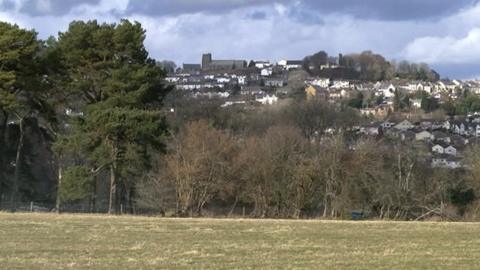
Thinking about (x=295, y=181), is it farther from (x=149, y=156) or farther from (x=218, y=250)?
(x=218, y=250)

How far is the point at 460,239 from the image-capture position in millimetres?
26484

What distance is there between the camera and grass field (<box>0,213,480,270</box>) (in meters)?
16.5

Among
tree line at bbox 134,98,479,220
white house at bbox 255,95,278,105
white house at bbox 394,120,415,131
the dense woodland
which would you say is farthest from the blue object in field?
white house at bbox 394,120,415,131

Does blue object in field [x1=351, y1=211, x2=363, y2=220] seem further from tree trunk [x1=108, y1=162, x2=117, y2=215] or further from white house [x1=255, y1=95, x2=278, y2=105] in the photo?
white house [x1=255, y1=95, x2=278, y2=105]

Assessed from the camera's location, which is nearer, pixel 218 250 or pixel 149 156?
pixel 218 250

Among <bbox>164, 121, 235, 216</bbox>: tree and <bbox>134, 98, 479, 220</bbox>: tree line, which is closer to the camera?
<bbox>164, 121, 235, 216</bbox>: tree

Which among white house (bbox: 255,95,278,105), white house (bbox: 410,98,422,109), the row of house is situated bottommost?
the row of house

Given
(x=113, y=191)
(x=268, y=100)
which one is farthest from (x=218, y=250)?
Result: (x=268, y=100)

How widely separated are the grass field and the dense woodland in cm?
2522

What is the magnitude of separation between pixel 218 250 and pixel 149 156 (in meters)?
36.0

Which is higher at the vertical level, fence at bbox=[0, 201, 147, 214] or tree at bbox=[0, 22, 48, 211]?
tree at bbox=[0, 22, 48, 211]

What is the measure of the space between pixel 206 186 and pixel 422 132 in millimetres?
86645

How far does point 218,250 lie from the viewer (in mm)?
20141

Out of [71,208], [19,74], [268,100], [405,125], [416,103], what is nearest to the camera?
[19,74]
